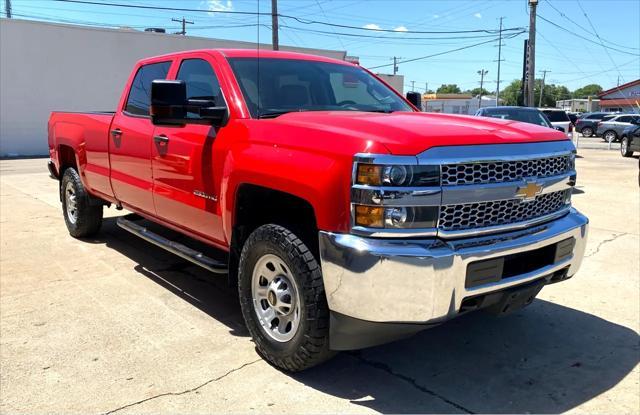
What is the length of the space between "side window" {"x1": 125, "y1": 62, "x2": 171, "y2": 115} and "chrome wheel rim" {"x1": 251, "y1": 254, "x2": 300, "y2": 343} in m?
2.25

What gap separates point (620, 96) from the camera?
238 ft

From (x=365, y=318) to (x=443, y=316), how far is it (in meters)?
0.39

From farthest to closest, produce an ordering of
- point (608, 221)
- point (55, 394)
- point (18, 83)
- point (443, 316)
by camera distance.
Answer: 1. point (18, 83)
2. point (608, 221)
3. point (55, 394)
4. point (443, 316)

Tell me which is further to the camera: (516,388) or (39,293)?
(39,293)

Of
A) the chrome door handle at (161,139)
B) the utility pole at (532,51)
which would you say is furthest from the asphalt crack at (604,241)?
the utility pole at (532,51)

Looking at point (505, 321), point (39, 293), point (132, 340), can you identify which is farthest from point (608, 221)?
point (39, 293)

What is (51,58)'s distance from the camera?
2145cm

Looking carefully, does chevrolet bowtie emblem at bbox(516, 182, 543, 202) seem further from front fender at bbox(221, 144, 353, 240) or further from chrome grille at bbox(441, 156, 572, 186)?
front fender at bbox(221, 144, 353, 240)

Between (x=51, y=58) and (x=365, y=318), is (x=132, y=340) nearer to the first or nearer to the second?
(x=365, y=318)

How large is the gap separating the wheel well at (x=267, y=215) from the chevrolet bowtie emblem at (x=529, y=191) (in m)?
1.16

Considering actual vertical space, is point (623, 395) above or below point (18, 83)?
below

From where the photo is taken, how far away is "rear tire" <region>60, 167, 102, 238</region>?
6.38m

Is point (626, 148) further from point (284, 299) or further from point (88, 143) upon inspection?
point (284, 299)

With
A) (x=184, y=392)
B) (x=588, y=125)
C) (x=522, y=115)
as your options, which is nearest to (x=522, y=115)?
(x=522, y=115)
